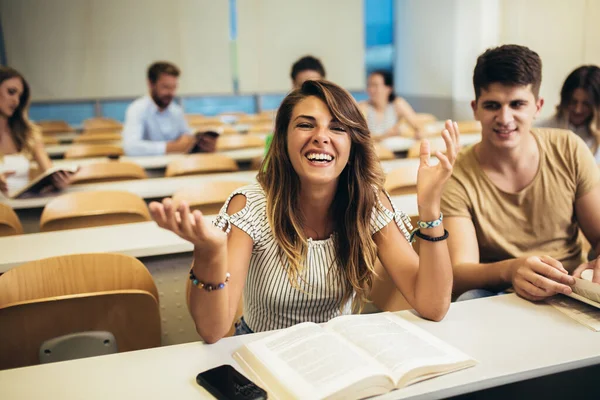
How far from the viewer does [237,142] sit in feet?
17.3

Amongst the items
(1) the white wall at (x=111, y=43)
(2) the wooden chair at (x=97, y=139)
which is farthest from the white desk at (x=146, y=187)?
(1) the white wall at (x=111, y=43)

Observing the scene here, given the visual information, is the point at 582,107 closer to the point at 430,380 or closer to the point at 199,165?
the point at 199,165

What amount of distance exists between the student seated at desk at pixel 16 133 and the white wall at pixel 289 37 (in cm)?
543

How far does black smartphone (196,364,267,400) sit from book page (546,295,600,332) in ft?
2.76

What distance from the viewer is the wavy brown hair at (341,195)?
1574mm

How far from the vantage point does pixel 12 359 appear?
1539 millimetres

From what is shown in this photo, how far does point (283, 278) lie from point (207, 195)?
1435 mm

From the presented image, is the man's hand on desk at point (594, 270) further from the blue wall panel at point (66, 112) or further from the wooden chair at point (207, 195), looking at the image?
the blue wall panel at point (66, 112)

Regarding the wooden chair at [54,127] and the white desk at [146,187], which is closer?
the white desk at [146,187]

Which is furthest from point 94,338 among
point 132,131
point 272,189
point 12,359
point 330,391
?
point 132,131

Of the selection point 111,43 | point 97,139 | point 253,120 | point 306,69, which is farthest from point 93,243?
point 111,43

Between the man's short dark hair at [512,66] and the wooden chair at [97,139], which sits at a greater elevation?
the man's short dark hair at [512,66]

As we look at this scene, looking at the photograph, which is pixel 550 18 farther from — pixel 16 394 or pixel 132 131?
pixel 16 394

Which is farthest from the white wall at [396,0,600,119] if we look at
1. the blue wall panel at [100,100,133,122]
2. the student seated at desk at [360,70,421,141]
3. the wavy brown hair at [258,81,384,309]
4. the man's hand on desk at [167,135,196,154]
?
the blue wall panel at [100,100,133,122]
